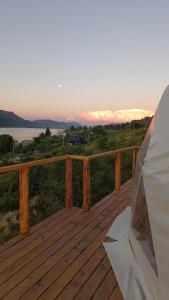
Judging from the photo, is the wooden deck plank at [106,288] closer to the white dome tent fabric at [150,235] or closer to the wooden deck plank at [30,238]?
the white dome tent fabric at [150,235]

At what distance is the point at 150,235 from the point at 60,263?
1.07 meters

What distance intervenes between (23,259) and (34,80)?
1569 cm

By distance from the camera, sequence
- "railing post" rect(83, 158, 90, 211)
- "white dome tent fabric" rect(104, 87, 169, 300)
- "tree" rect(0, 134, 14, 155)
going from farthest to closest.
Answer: "tree" rect(0, 134, 14, 155) < "railing post" rect(83, 158, 90, 211) < "white dome tent fabric" rect(104, 87, 169, 300)

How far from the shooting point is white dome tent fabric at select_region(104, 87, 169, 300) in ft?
5.95

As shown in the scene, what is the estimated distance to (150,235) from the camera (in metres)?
2.10

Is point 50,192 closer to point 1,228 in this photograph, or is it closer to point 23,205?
point 1,228

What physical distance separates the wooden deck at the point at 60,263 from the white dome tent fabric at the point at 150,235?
0.16 m

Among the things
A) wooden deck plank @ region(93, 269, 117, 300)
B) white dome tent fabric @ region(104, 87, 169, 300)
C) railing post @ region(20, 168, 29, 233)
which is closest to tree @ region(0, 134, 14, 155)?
railing post @ region(20, 168, 29, 233)

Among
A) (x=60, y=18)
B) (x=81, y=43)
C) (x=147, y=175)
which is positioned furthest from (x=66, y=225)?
(x=81, y=43)

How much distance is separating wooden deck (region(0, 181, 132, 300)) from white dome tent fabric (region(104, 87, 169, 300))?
0.16 metres

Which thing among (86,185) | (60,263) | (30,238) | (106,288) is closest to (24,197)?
(30,238)

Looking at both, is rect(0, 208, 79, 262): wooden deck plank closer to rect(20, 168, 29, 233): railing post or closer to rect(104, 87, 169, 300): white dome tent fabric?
rect(20, 168, 29, 233): railing post

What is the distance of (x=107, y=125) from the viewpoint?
169ft

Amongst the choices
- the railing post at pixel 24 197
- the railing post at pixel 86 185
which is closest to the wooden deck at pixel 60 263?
the railing post at pixel 24 197
